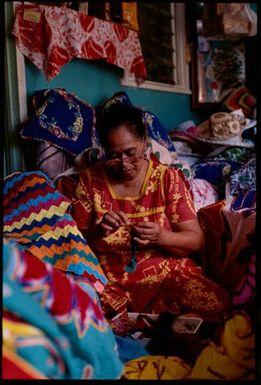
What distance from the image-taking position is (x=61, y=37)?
110 inches

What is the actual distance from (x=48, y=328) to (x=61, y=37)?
2119mm

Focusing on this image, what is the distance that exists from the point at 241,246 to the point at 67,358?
0.89m

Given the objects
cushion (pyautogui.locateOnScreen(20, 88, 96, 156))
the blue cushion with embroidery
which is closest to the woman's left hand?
cushion (pyautogui.locateOnScreen(20, 88, 96, 156))

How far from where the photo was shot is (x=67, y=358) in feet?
3.43

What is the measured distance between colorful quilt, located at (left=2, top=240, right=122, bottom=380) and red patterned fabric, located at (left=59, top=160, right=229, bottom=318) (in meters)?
0.76

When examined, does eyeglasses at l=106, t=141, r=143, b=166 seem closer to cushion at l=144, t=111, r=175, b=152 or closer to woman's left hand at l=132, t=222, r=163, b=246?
woman's left hand at l=132, t=222, r=163, b=246

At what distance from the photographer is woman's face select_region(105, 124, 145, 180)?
1.95 metres

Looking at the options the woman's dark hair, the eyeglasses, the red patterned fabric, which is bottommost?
the red patterned fabric

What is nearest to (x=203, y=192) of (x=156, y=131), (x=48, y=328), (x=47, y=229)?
(x=156, y=131)

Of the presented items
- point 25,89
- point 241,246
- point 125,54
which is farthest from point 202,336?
point 125,54

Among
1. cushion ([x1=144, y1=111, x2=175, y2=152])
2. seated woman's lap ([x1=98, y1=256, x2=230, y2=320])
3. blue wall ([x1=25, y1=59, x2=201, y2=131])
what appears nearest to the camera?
seated woman's lap ([x1=98, y1=256, x2=230, y2=320])

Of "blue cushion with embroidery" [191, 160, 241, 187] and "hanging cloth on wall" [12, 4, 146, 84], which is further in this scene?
"blue cushion with embroidery" [191, 160, 241, 187]

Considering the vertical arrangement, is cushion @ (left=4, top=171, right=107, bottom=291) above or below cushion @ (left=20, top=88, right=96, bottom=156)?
below

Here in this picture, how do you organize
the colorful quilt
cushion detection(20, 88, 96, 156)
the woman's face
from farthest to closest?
1. cushion detection(20, 88, 96, 156)
2. the woman's face
3. the colorful quilt
